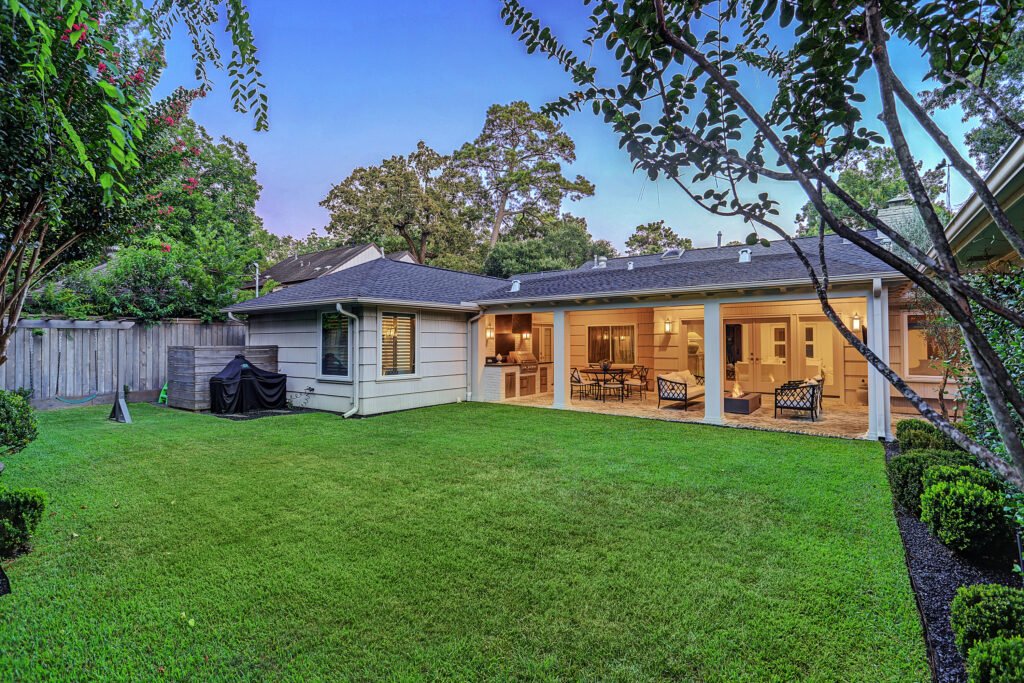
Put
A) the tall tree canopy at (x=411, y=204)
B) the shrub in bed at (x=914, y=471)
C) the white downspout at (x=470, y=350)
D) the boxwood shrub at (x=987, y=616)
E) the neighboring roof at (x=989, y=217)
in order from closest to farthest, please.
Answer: the boxwood shrub at (x=987, y=616)
the neighboring roof at (x=989, y=217)
the shrub in bed at (x=914, y=471)
the white downspout at (x=470, y=350)
the tall tree canopy at (x=411, y=204)

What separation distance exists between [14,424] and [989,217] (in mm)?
8504

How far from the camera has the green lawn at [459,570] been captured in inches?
86.3

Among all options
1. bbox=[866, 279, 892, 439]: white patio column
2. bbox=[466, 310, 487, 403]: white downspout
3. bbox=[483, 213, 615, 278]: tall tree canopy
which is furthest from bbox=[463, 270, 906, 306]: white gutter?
bbox=[483, 213, 615, 278]: tall tree canopy

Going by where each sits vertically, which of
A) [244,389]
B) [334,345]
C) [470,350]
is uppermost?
[334,345]

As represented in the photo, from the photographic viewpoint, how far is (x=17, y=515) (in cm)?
312

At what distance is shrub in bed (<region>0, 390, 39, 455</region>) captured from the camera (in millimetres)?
4254

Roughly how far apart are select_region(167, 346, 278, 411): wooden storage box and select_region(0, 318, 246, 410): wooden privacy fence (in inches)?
36.2

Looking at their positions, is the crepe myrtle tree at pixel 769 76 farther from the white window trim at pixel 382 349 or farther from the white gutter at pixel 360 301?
the white window trim at pixel 382 349

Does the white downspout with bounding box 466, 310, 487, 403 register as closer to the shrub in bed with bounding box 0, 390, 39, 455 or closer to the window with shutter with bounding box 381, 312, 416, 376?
the window with shutter with bounding box 381, 312, 416, 376

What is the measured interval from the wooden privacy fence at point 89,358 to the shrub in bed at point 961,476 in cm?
1159

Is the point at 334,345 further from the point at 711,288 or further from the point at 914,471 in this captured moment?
the point at 914,471

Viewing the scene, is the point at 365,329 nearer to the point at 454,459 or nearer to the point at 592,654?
the point at 454,459

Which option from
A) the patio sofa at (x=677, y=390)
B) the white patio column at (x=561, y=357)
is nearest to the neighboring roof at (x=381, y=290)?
the white patio column at (x=561, y=357)

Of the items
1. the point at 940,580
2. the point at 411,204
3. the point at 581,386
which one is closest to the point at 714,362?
the point at 581,386
